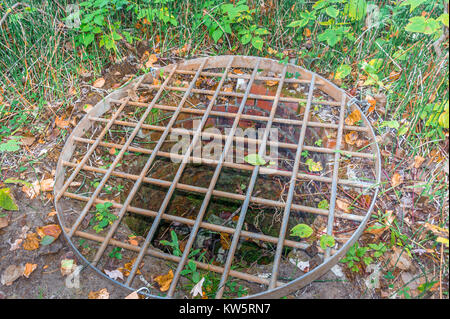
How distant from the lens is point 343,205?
66.2 inches

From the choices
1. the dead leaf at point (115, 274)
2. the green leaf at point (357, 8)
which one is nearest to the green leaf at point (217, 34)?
the green leaf at point (357, 8)

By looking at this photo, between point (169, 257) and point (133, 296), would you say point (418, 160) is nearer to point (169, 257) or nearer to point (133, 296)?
point (169, 257)

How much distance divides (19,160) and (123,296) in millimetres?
1152

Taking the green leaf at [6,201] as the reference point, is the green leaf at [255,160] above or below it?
above

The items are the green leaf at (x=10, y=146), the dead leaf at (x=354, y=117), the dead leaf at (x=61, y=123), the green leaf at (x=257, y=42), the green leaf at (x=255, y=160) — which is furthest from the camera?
the green leaf at (x=257, y=42)

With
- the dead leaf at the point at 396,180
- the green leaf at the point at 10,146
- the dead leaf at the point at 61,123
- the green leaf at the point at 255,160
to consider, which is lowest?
the dead leaf at the point at 61,123

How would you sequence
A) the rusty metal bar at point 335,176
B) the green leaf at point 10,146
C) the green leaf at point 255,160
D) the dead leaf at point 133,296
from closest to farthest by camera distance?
the dead leaf at point 133,296 < the rusty metal bar at point 335,176 < the green leaf at point 255,160 < the green leaf at point 10,146

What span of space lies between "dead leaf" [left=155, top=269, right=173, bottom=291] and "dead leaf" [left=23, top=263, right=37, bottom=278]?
59 cm

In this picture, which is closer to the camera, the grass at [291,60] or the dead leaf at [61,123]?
the grass at [291,60]

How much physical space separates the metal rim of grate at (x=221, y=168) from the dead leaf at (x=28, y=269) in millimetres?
194

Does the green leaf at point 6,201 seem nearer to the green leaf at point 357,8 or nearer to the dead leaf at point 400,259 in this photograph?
the dead leaf at point 400,259

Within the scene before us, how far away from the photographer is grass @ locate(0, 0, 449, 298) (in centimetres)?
161

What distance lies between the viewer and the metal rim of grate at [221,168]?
1478 millimetres

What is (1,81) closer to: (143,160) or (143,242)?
(143,160)
